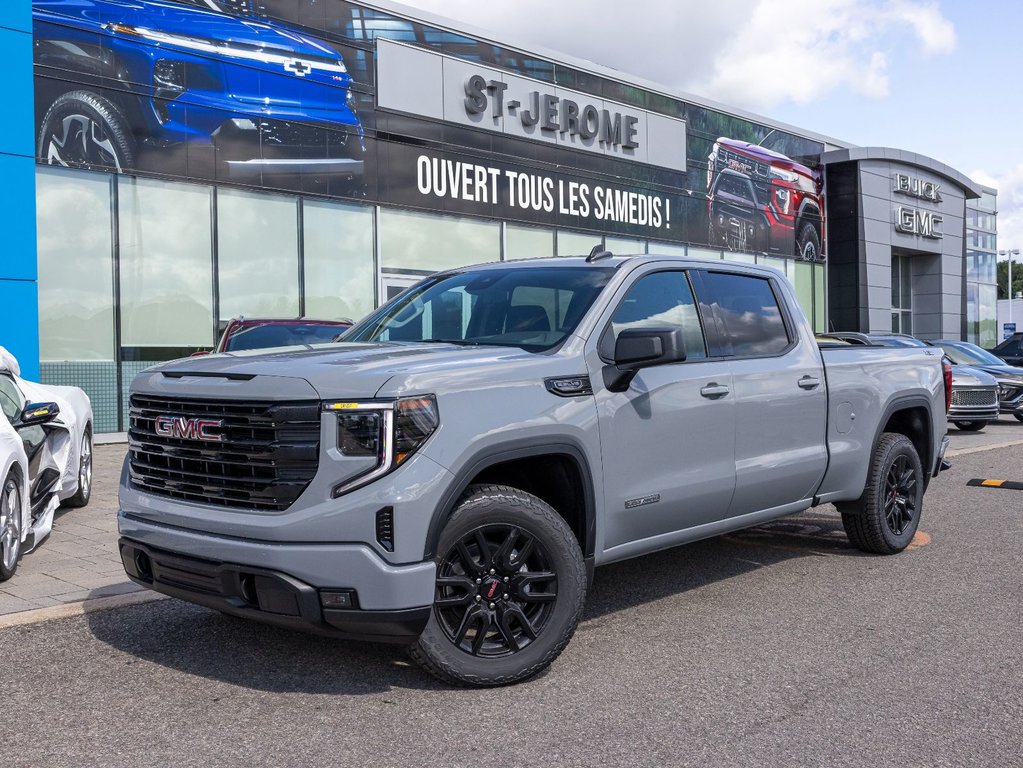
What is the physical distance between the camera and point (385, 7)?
21094 mm

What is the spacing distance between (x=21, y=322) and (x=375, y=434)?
42.8 feet

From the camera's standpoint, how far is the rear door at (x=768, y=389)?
5820 millimetres

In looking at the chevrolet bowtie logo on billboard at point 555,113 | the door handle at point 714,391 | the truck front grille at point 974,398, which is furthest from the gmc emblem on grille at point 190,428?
the chevrolet bowtie logo on billboard at point 555,113

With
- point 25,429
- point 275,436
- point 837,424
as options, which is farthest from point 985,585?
point 25,429

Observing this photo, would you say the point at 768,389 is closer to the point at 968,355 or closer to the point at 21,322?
the point at 21,322

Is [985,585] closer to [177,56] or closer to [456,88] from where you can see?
[177,56]

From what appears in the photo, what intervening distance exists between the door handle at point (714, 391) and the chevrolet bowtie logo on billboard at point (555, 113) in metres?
18.4

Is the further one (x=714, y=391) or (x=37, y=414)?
(x=37, y=414)

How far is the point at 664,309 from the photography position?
221 inches

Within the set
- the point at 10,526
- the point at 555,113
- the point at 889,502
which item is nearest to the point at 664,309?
the point at 889,502

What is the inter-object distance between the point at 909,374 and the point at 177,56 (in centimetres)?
1419

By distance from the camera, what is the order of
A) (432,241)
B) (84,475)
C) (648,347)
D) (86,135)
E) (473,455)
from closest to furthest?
1. (473,455)
2. (648,347)
3. (84,475)
4. (86,135)
5. (432,241)

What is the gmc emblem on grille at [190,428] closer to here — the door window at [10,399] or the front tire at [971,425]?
the door window at [10,399]

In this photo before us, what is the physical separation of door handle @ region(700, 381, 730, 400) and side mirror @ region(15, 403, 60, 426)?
178 inches
